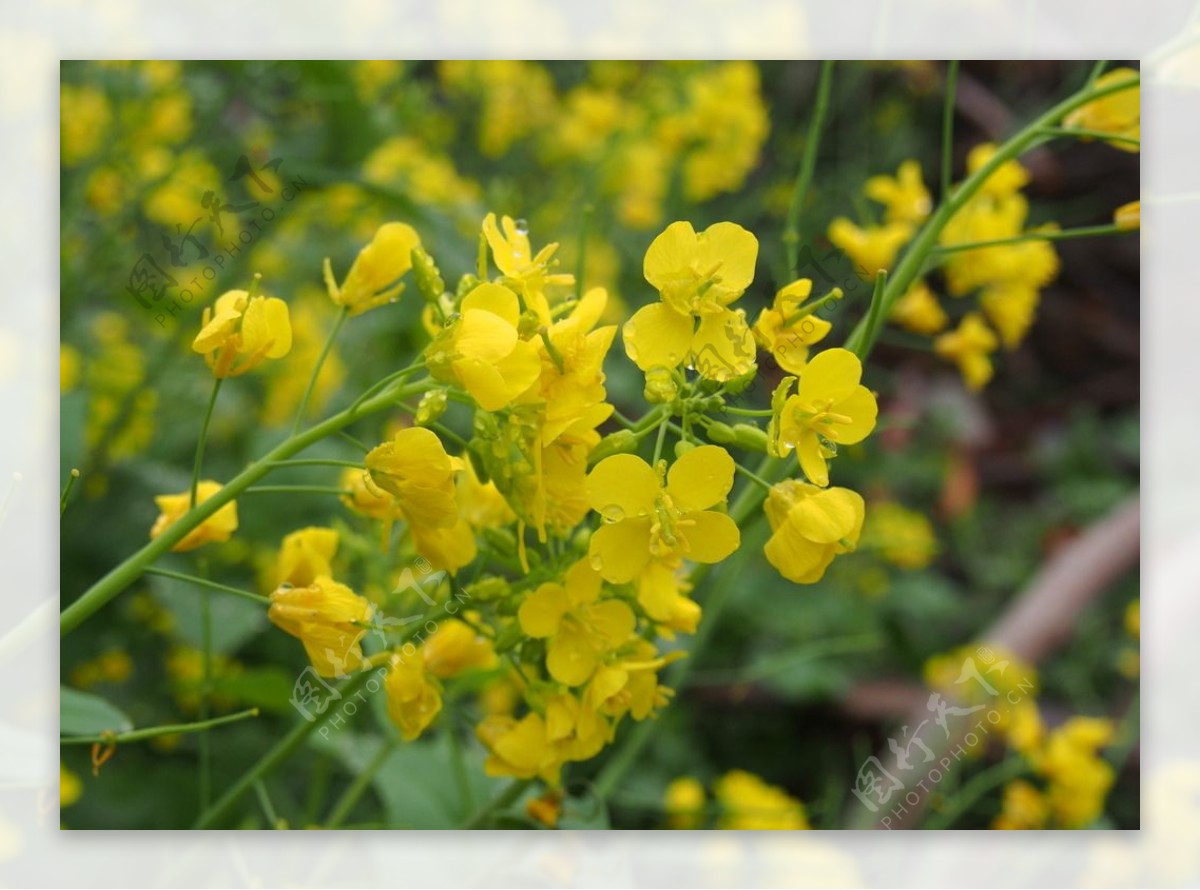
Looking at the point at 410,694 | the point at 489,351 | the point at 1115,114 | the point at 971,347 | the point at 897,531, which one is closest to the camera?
the point at 489,351

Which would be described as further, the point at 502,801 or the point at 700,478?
the point at 502,801

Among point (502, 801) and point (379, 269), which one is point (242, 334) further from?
point (502, 801)

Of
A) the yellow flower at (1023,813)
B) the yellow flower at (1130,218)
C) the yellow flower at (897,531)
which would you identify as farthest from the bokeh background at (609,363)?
the yellow flower at (1130,218)

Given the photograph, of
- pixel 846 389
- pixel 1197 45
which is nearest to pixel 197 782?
pixel 846 389

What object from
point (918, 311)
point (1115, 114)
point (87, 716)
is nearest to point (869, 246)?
point (918, 311)

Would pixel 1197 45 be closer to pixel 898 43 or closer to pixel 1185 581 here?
pixel 898 43

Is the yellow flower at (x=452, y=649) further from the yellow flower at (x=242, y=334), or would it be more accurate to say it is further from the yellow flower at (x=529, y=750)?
the yellow flower at (x=242, y=334)
